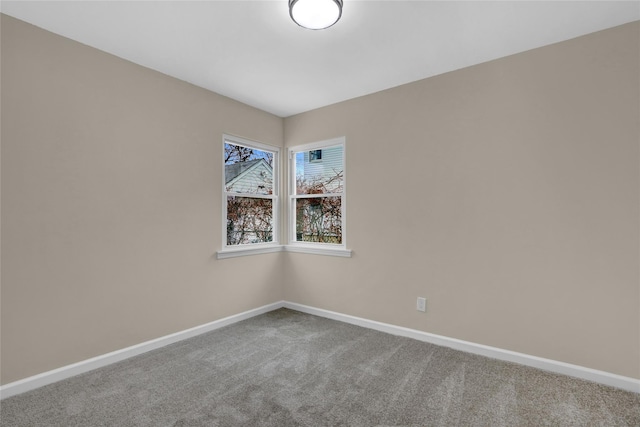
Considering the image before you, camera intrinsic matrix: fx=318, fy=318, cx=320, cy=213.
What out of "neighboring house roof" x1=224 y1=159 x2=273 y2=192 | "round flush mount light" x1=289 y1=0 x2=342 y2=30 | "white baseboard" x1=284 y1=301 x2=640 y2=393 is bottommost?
"white baseboard" x1=284 y1=301 x2=640 y2=393

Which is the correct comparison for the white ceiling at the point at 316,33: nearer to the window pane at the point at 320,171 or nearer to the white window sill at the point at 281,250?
the window pane at the point at 320,171

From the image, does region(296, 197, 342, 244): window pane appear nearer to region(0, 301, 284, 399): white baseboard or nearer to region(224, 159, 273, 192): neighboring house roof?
region(224, 159, 273, 192): neighboring house roof

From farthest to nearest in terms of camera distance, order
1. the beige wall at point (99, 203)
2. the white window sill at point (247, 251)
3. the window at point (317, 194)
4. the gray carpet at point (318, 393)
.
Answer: the window at point (317, 194) → the white window sill at point (247, 251) → the beige wall at point (99, 203) → the gray carpet at point (318, 393)

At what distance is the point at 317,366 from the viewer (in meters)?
2.53

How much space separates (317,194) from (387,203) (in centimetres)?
99

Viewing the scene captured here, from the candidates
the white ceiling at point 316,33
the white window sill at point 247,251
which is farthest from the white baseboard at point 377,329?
the white ceiling at point 316,33

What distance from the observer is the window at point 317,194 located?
3.76m

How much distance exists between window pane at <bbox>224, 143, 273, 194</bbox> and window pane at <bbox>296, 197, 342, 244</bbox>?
0.52 m

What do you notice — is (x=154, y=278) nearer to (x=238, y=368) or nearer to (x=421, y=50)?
(x=238, y=368)

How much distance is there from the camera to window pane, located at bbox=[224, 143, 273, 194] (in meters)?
3.62

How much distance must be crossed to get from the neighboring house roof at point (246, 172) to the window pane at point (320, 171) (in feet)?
1.37

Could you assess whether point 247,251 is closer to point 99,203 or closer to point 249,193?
point 249,193

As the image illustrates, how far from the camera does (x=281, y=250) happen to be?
4164 mm

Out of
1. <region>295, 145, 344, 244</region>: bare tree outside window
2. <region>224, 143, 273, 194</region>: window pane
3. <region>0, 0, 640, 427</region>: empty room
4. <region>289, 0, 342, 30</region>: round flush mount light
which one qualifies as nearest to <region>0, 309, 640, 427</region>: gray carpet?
<region>0, 0, 640, 427</region>: empty room
